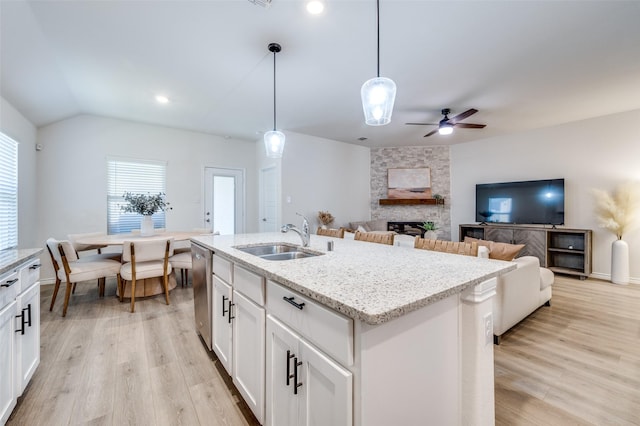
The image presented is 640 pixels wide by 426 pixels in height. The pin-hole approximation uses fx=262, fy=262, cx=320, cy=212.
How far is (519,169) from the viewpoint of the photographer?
5414 millimetres

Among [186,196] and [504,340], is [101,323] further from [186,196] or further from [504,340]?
[504,340]

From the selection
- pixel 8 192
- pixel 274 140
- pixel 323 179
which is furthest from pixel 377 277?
pixel 323 179

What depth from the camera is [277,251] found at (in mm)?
2238

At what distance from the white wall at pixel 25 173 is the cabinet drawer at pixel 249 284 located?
372 centimetres

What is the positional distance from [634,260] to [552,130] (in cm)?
253

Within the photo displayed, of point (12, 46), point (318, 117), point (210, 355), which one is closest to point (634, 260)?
point (318, 117)

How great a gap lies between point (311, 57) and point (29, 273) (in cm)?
284

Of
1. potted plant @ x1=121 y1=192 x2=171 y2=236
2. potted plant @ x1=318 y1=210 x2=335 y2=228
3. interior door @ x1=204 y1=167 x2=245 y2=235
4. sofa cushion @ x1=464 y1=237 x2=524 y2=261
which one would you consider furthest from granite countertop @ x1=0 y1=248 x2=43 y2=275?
potted plant @ x1=318 y1=210 x2=335 y2=228

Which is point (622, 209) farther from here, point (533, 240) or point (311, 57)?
point (311, 57)

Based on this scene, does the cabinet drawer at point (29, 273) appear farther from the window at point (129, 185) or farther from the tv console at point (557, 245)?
the tv console at point (557, 245)

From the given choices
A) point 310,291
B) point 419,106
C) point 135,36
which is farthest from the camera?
point 419,106

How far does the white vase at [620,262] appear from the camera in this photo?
4.06 metres

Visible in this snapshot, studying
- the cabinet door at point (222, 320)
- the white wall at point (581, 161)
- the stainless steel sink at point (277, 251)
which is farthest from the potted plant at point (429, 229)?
the cabinet door at point (222, 320)

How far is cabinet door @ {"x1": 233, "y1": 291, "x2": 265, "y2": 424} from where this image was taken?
1331 millimetres
